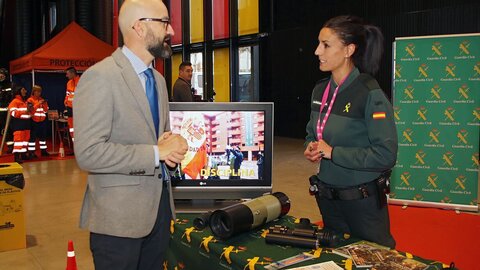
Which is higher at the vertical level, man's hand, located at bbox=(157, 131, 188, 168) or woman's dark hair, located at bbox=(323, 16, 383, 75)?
woman's dark hair, located at bbox=(323, 16, 383, 75)

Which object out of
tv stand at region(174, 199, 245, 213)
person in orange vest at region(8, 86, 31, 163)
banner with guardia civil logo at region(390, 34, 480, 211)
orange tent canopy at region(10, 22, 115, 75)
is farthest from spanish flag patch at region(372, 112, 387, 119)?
orange tent canopy at region(10, 22, 115, 75)

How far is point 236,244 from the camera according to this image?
76.1 inches

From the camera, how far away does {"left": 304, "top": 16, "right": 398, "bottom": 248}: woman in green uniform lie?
190 cm

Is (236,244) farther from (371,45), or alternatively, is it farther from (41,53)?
(41,53)

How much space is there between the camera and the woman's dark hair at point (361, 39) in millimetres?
1988

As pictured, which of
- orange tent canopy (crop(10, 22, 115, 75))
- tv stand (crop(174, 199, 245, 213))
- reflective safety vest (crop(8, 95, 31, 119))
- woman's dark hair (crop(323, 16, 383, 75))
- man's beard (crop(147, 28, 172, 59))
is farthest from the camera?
orange tent canopy (crop(10, 22, 115, 75))

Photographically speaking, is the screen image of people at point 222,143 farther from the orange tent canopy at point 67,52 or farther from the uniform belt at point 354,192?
the orange tent canopy at point 67,52

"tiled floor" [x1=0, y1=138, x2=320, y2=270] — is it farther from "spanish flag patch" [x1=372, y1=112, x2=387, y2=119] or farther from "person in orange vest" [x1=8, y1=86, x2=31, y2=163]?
"spanish flag patch" [x1=372, y1=112, x2=387, y2=119]

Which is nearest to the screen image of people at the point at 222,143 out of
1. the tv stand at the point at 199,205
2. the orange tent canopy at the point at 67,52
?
the tv stand at the point at 199,205

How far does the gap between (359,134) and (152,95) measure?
0.89 meters

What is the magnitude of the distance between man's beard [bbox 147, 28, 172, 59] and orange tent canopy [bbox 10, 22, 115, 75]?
8924 millimetres

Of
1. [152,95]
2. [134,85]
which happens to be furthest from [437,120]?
[134,85]

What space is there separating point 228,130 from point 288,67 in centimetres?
885

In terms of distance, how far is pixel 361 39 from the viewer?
6.59 feet
